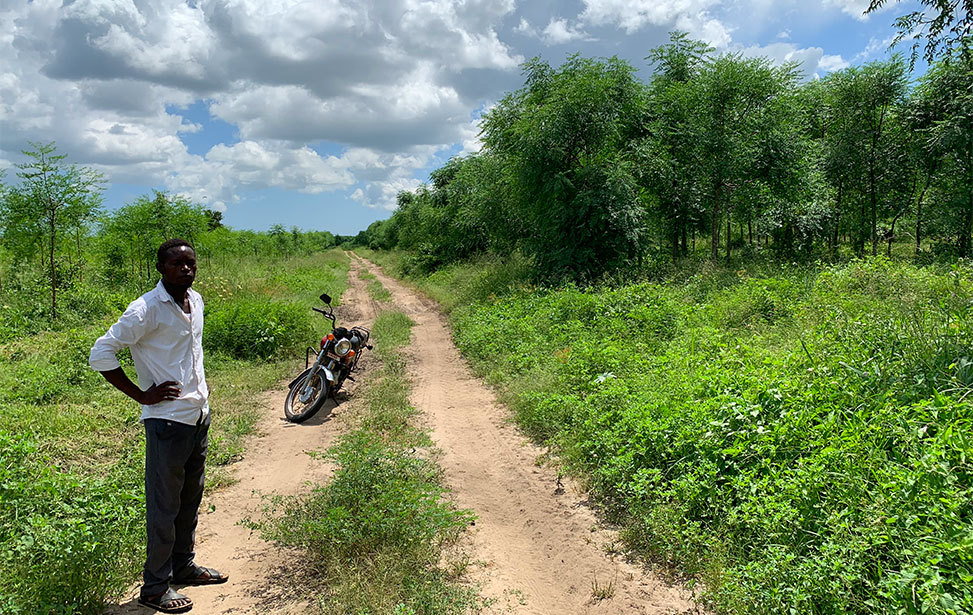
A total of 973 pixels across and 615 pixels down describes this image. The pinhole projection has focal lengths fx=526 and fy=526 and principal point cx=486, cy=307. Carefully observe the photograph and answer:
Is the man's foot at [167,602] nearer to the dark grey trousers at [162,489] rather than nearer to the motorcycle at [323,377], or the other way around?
the dark grey trousers at [162,489]

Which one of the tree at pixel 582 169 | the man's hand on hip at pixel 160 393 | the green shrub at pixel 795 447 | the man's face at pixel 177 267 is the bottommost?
the green shrub at pixel 795 447

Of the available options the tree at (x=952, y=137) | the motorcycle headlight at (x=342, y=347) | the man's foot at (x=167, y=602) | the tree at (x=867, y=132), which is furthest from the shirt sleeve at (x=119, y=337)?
the tree at (x=867, y=132)

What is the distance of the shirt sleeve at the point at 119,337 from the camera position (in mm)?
Answer: 2762

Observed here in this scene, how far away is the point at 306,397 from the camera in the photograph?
6.51m

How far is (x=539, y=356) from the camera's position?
7.80 metres

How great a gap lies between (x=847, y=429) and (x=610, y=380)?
2660 mm

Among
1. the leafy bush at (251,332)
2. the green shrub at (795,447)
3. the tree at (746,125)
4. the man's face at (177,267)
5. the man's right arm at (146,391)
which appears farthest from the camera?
the tree at (746,125)

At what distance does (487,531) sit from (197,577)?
1905 millimetres

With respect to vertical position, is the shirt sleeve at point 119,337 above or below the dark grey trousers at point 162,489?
above

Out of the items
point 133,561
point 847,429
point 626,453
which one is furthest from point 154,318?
point 847,429

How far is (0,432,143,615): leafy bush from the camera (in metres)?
2.73

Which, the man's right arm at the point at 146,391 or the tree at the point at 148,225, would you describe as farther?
the tree at the point at 148,225

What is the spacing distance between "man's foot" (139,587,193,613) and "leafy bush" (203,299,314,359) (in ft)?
20.6

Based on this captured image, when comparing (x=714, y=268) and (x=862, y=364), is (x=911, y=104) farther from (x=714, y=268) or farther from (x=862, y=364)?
(x=862, y=364)
